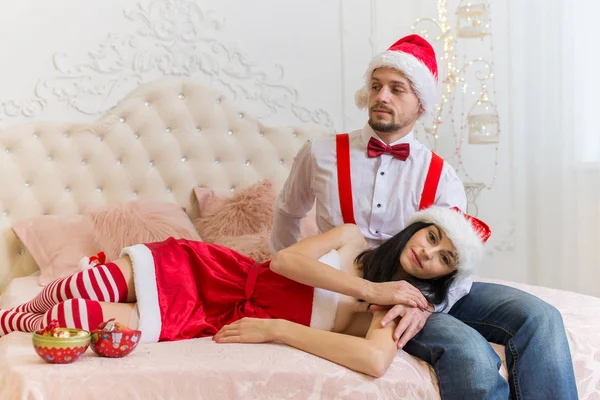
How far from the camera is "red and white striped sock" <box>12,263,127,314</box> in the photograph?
2164mm

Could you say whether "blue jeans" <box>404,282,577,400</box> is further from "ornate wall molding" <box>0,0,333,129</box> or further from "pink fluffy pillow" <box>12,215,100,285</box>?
"ornate wall molding" <box>0,0,333,129</box>

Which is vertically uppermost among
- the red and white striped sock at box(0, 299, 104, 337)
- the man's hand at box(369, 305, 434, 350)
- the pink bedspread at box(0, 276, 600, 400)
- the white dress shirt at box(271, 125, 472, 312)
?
the white dress shirt at box(271, 125, 472, 312)

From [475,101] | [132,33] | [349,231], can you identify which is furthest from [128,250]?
[475,101]

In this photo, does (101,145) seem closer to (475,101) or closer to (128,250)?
(128,250)

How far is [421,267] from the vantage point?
2.20 meters

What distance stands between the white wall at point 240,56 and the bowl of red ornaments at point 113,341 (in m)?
1.85

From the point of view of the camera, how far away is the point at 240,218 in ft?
11.4

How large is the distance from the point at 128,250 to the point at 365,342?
78 centimetres

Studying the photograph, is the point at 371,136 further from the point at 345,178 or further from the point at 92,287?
the point at 92,287

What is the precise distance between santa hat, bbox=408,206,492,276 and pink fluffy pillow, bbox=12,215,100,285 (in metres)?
1.59

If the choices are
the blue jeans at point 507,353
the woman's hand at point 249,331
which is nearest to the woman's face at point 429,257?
the blue jeans at point 507,353

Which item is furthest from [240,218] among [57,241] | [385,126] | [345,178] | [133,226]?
[385,126]

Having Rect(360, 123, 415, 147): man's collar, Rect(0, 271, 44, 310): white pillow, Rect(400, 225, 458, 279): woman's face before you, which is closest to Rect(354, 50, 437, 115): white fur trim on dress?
Rect(360, 123, 415, 147): man's collar

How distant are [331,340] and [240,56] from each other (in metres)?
2.18
